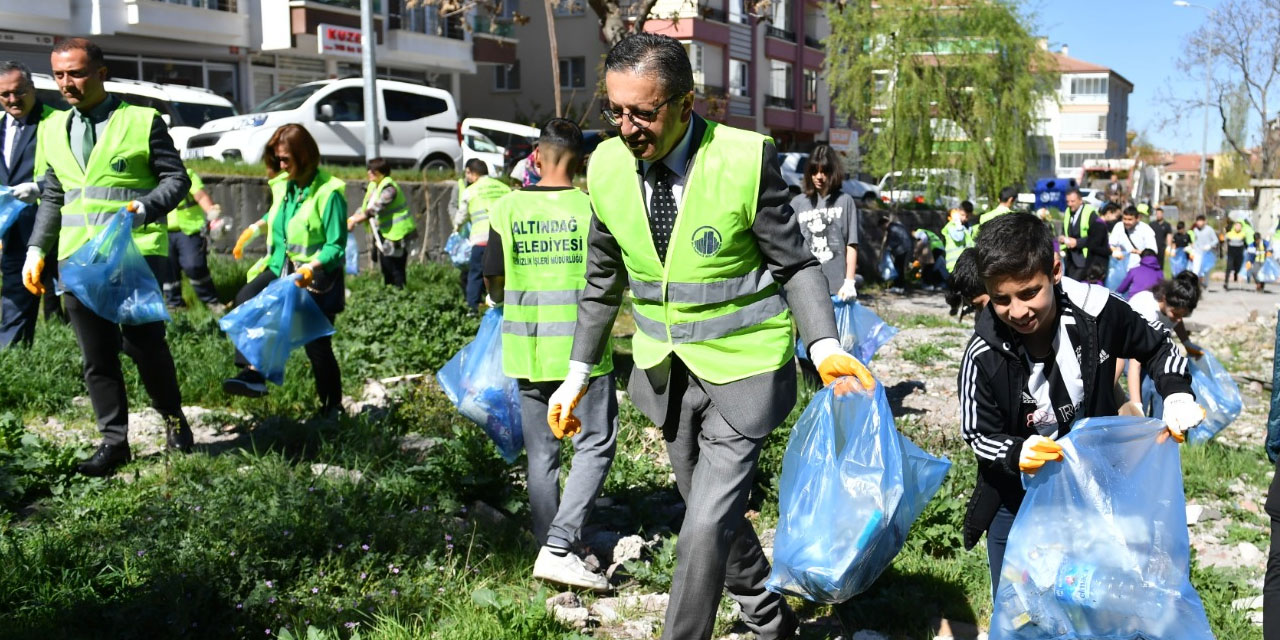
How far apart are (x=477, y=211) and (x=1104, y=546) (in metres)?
7.97

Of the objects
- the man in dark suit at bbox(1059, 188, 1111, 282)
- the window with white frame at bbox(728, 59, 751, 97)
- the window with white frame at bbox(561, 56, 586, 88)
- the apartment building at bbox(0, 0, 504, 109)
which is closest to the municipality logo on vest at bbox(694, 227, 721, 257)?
the man in dark suit at bbox(1059, 188, 1111, 282)

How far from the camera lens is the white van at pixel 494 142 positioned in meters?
18.7

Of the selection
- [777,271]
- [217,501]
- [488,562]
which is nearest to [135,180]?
[217,501]

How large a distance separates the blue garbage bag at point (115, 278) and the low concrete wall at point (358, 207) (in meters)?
5.14

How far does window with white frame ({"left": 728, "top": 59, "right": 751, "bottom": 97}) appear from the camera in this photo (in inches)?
1617

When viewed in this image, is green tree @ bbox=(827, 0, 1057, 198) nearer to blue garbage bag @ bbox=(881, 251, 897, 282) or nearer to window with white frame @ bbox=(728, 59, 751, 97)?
blue garbage bag @ bbox=(881, 251, 897, 282)

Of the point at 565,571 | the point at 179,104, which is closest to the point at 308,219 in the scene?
the point at 565,571

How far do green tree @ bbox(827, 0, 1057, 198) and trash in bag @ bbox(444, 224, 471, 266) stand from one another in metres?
12.9

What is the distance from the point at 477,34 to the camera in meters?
33.7

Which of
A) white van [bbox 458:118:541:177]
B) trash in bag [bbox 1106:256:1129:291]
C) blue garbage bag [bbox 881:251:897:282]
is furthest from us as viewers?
white van [bbox 458:118:541:177]

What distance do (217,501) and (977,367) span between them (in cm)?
281

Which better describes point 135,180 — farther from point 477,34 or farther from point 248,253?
point 477,34

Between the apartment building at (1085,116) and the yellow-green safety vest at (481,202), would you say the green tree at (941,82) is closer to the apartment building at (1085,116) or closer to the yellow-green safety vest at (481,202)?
the yellow-green safety vest at (481,202)

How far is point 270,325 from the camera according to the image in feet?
18.1
